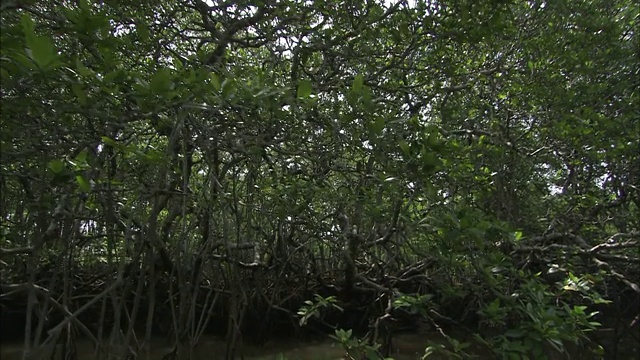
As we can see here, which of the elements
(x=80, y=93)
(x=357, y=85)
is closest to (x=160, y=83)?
(x=80, y=93)

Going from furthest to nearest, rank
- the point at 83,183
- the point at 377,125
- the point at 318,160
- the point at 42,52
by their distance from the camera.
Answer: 1. the point at 318,160
2. the point at 377,125
3. the point at 83,183
4. the point at 42,52

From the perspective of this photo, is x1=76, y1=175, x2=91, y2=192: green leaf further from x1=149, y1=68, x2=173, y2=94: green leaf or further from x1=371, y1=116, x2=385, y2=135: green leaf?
x1=371, y1=116, x2=385, y2=135: green leaf

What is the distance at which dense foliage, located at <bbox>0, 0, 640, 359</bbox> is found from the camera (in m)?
1.58

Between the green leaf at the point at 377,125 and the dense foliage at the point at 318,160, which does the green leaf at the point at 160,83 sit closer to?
the dense foliage at the point at 318,160

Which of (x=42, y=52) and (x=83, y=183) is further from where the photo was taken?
(x=83, y=183)

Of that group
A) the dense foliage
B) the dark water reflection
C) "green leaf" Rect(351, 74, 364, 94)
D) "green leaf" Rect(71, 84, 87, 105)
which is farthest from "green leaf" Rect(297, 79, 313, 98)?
the dark water reflection

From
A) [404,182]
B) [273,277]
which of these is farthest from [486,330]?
[404,182]

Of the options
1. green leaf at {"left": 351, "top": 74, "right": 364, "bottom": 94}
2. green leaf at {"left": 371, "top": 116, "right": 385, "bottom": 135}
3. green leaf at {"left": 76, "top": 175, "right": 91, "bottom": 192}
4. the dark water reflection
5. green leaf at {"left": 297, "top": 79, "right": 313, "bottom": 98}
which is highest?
green leaf at {"left": 351, "top": 74, "right": 364, "bottom": 94}

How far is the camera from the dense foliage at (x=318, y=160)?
158 cm

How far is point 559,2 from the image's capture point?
3.19 meters

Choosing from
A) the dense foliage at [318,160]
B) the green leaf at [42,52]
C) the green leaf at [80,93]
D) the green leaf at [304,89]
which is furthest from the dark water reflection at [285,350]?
the green leaf at [42,52]

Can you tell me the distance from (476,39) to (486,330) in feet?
10.0

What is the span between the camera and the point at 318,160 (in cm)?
224

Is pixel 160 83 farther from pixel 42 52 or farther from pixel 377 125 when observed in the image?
pixel 377 125
